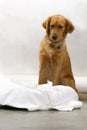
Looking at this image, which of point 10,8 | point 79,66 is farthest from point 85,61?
point 10,8

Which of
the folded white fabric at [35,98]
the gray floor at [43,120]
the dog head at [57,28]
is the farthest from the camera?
the dog head at [57,28]

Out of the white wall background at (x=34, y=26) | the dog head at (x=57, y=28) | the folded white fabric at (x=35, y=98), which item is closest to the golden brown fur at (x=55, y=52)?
the dog head at (x=57, y=28)

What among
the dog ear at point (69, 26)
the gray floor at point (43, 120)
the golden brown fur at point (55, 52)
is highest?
the dog ear at point (69, 26)

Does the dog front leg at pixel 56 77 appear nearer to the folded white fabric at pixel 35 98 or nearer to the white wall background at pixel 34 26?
the folded white fabric at pixel 35 98

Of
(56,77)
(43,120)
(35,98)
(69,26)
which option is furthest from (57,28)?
(43,120)

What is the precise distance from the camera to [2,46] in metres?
3.39

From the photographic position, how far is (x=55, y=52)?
284 centimetres


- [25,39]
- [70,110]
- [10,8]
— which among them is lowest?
[70,110]

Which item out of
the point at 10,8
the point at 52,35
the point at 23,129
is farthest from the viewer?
the point at 10,8

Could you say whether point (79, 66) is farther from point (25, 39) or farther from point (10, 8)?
point (10, 8)

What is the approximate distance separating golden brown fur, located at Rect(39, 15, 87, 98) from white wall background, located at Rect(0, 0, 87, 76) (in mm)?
471

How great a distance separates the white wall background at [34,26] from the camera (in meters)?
3.34

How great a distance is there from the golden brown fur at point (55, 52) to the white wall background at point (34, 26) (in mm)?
471

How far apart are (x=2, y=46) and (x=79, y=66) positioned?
688mm
